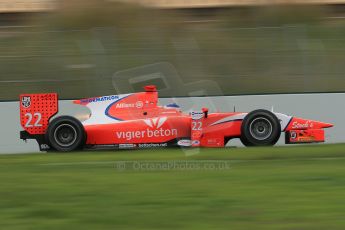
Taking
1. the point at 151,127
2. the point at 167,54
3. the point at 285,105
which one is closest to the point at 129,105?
the point at 151,127

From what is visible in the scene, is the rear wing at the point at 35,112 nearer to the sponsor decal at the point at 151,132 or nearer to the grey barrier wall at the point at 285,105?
the grey barrier wall at the point at 285,105

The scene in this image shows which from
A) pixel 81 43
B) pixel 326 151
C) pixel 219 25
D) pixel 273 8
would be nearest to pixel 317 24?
pixel 273 8

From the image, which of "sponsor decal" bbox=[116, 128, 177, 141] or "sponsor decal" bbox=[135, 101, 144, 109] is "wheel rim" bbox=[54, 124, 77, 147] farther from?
"sponsor decal" bbox=[135, 101, 144, 109]

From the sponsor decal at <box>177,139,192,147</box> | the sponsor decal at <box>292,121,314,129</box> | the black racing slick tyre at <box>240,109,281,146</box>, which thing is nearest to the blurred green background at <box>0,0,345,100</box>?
the sponsor decal at <box>292,121,314,129</box>

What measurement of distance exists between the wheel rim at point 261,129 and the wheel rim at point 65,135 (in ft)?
9.29

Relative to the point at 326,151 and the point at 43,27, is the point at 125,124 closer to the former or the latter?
the point at 326,151

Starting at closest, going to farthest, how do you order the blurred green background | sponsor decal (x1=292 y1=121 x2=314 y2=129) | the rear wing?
1. sponsor decal (x1=292 y1=121 x2=314 y2=129)
2. the rear wing
3. the blurred green background

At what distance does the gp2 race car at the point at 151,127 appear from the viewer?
400 inches

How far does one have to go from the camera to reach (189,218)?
4.71 m

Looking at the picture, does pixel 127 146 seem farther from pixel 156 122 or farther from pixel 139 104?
pixel 139 104

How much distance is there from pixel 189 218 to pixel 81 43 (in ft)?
33.9

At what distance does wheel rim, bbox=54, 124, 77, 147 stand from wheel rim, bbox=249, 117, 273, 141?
112 inches

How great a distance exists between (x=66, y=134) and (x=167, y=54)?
557 centimetres

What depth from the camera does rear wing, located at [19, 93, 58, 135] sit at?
1044 cm
